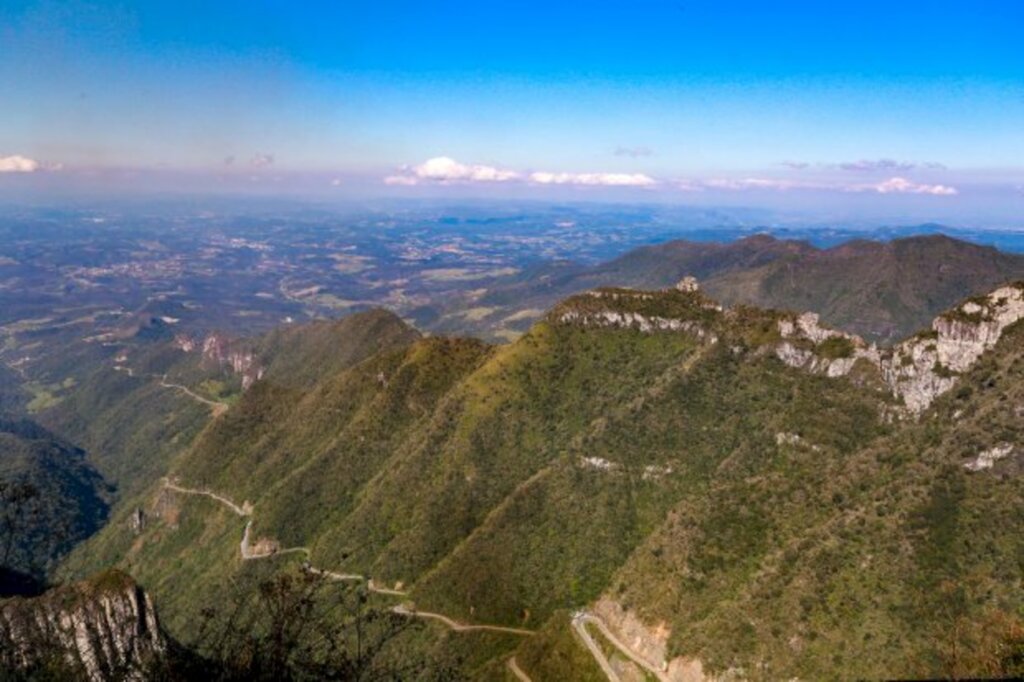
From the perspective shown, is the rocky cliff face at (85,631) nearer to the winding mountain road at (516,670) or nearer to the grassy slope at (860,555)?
the winding mountain road at (516,670)

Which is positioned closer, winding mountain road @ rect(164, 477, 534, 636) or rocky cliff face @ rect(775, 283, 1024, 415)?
winding mountain road @ rect(164, 477, 534, 636)

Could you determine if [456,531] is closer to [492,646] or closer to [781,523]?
[492,646]

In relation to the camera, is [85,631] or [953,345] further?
[953,345]

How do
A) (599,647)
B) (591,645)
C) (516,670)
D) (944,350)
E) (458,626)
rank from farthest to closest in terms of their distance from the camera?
(944,350) < (458,626) < (591,645) < (599,647) < (516,670)

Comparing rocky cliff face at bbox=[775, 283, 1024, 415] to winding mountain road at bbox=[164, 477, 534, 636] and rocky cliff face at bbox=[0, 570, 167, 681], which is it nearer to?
winding mountain road at bbox=[164, 477, 534, 636]

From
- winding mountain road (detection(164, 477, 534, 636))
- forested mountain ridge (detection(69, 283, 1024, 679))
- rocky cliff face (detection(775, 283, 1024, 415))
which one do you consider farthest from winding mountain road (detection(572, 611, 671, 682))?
rocky cliff face (detection(775, 283, 1024, 415))

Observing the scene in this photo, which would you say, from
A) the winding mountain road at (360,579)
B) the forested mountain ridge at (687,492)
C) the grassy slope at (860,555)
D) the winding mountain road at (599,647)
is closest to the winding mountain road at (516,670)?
the forested mountain ridge at (687,492)

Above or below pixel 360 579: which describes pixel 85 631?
above

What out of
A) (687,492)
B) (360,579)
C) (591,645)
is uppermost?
(687,492)

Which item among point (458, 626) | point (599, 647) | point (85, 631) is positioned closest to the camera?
point (85, 631)

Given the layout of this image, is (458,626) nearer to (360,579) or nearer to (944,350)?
(360,579)

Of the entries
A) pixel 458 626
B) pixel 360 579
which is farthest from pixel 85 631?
pixel 360 579
